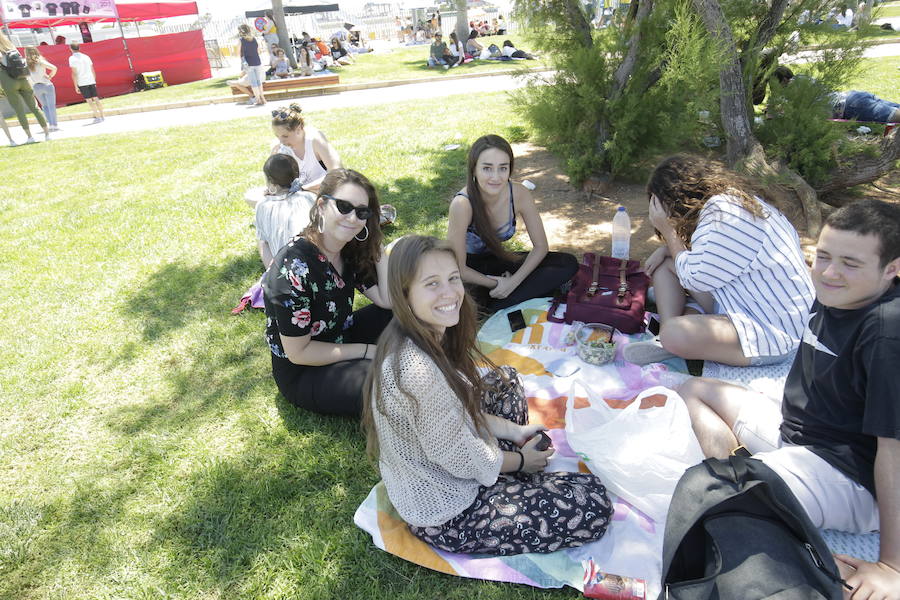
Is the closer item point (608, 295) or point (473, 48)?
point (608, 295)

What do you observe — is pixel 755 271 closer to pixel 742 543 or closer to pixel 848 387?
pixel 848 387

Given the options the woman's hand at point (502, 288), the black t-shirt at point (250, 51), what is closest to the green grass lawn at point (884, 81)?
the woman's hand at point (502, 288)

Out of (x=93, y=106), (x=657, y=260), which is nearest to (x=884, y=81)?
(x=657, y=260)

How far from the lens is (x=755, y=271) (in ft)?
9.42

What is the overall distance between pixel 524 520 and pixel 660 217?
1.96 m

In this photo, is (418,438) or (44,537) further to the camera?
(44,537)

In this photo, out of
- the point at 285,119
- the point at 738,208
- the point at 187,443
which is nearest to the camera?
the point at 738,208

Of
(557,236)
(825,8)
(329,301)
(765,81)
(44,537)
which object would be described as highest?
(825,8)

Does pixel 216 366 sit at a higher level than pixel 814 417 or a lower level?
lower

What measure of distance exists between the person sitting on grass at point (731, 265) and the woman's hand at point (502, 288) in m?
1.17

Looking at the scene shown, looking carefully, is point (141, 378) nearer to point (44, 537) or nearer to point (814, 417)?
point (44, 537)

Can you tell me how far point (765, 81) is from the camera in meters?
5.89

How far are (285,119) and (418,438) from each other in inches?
148

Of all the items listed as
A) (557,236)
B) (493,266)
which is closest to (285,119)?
(493,266)
